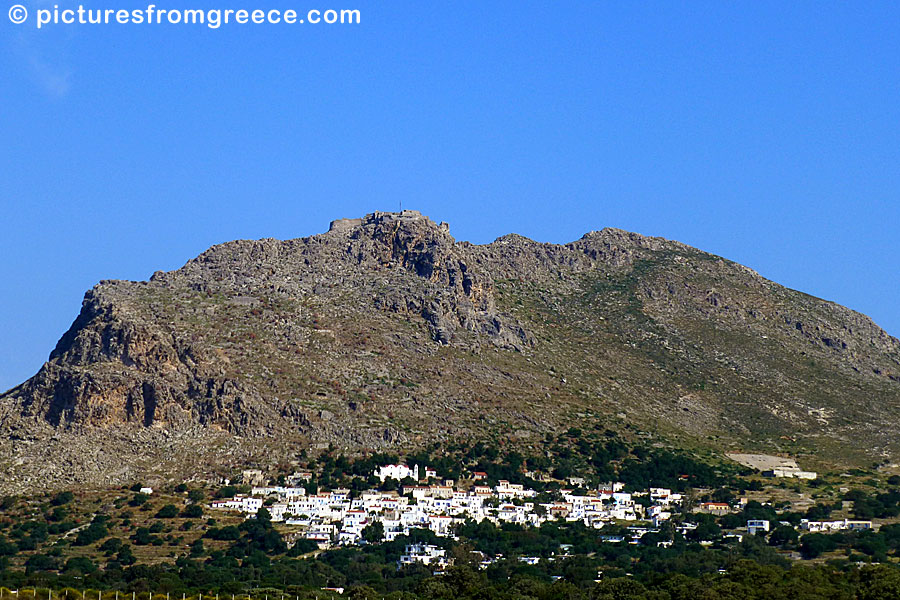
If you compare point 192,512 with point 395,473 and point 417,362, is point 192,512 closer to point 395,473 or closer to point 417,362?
point 395,473

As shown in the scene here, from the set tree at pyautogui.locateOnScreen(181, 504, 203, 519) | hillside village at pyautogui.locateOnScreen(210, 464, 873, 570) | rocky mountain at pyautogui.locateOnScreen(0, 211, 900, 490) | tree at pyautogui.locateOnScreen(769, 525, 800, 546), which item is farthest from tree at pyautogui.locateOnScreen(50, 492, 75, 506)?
tree at pyautogui.locateOnScreen(769, 525, 800, 546)

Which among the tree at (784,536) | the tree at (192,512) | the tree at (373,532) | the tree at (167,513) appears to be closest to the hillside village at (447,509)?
the tree at (373,532)

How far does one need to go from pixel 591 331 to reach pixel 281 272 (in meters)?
37.0

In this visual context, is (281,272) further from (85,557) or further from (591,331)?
(85,557)

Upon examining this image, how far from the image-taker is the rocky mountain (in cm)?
14338

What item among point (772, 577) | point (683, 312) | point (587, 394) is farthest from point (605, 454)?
point (772, 577)

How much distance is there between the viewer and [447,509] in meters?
142

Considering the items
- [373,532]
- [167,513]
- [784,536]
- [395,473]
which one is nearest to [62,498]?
[167,513]

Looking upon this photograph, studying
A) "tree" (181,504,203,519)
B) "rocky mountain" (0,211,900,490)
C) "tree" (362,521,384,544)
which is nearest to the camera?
"tree" (181,504,203,519)

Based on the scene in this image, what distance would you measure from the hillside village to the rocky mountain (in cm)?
666

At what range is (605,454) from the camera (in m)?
156

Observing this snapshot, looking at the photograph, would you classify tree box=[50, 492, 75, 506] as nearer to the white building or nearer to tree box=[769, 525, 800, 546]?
the white building

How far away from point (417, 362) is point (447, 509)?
25.7 m

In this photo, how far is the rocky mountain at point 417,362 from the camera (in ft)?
470
